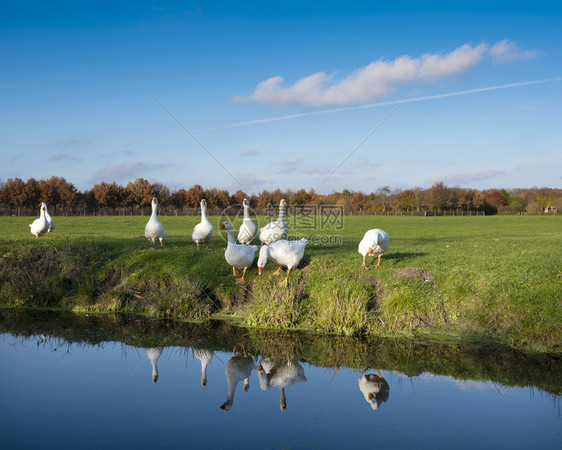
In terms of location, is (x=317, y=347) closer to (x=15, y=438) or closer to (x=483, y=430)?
(x=483, y=430)

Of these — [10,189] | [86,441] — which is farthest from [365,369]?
[10,189]

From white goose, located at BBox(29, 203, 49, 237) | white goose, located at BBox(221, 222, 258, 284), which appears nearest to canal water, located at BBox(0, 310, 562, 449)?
white goose, located at BBox(221, 222, 258, 284)

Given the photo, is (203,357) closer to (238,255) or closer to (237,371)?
(237,371)

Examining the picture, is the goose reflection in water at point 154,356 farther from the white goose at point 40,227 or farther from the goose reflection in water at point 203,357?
the white goose at point 40,227

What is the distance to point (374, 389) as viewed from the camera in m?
9.71

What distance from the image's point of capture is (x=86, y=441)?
293 inches

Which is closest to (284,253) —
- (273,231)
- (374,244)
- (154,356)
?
(374,244)

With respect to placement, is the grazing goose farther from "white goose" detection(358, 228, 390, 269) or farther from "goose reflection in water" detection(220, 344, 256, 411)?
"white goose" detection(358, 228, 390, 269)

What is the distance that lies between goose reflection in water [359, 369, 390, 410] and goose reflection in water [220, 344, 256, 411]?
99.9 inches

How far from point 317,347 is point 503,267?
668 cm

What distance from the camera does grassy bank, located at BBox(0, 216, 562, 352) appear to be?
12375 mm

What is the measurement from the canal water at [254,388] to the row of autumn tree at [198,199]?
316 ft

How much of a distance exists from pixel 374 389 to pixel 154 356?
5602 mm

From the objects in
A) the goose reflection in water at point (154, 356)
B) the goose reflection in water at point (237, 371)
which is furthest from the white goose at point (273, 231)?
the goose reflection in water at point (154, 356)
